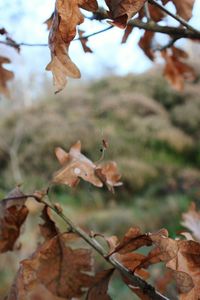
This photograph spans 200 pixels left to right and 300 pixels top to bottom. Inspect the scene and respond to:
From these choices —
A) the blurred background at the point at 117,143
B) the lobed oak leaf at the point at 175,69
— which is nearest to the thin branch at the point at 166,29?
the lobed oak leaf at the point at 175,69

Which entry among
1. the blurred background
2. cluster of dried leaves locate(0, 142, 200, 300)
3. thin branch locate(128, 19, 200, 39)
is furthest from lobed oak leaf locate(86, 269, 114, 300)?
the blurred background

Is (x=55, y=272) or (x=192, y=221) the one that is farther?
(x=192, y=221)

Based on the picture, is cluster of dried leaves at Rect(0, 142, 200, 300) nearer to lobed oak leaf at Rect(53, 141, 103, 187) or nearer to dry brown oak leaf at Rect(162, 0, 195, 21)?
lobed oak leaf at Rect(53, 141, 103, 187)

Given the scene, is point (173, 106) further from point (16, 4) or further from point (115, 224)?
point (16, 4)

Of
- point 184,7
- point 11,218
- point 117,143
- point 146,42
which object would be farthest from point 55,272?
point 117,143

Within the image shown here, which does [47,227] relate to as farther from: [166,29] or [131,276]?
[166,29]

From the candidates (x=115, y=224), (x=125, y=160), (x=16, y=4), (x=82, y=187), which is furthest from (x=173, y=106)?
(x=16, y=4)
